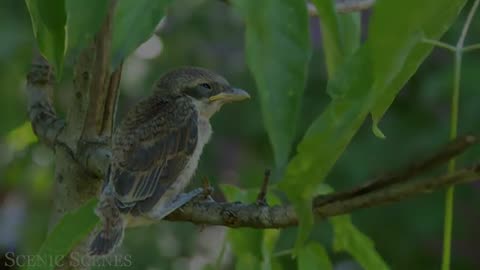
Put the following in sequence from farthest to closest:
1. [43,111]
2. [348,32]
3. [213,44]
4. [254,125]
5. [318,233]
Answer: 1. [213,44]
2. [254,125]
3. [318,233]
4. [43,111]
5. [348,32]

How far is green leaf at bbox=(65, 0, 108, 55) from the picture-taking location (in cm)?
170

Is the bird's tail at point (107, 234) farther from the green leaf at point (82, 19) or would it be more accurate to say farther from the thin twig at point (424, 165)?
the thin twig at point (424, 165)

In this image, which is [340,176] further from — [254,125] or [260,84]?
[260,84]

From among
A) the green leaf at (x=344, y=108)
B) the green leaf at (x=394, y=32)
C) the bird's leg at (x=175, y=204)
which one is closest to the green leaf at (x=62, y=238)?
the bird's leg at (x=175, y=204)

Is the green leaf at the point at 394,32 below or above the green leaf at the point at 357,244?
above

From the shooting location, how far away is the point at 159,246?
5.10 m

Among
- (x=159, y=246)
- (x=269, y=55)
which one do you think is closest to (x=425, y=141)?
(x=159, y=246)

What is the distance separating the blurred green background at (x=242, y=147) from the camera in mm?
4988

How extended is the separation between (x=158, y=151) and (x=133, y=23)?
1.49 metres

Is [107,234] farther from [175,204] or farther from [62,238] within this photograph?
[62,238]

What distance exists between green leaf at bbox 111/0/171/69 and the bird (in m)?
0.75

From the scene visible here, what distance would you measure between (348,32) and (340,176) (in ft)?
11.1

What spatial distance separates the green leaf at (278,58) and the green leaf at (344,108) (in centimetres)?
5

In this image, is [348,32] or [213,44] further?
[213,44]
